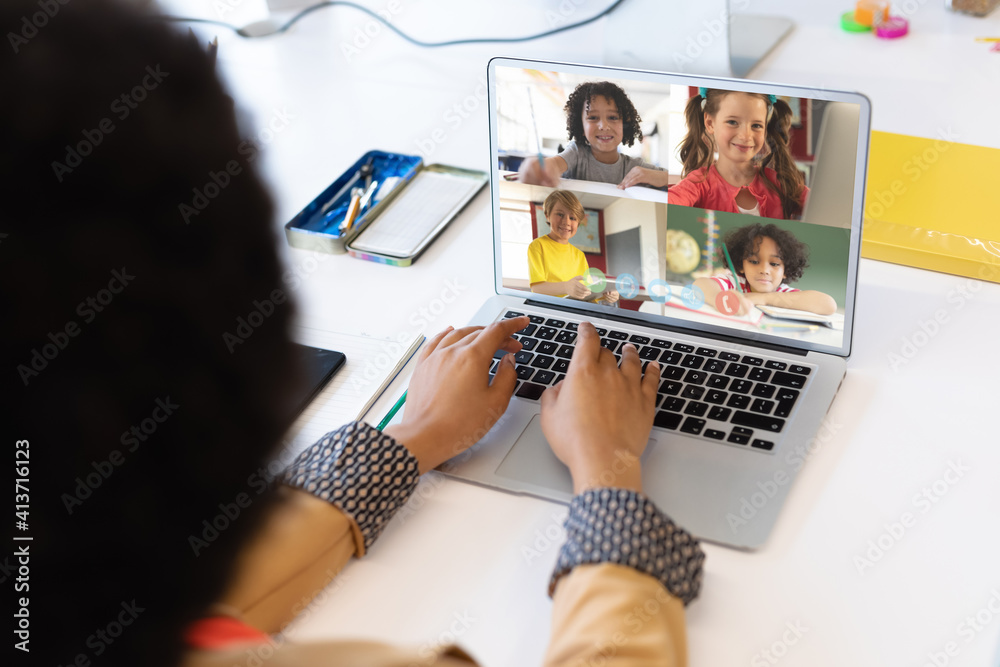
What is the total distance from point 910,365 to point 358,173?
0.74m

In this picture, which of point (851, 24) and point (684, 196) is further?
point (851, 24)

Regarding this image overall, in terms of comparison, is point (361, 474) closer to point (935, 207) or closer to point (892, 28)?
point (935, 207)

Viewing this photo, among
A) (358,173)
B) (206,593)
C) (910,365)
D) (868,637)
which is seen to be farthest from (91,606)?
(358,173)

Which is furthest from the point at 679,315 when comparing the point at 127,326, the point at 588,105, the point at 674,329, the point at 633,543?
the point at 127,326

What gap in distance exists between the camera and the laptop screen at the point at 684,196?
76cm

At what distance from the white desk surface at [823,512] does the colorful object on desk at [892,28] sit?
0.17m

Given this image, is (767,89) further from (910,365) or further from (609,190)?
(910,365)

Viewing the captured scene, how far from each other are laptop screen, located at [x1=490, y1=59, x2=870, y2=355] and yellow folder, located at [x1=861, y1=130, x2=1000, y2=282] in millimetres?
213

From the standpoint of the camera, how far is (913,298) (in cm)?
91

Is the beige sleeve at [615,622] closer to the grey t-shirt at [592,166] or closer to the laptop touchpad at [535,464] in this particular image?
the laptop touchpad at [535,464]

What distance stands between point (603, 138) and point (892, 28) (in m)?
0.84

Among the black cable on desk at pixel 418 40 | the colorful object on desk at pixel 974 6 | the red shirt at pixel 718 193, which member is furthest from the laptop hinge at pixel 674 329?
the colorful object on desk at pixel 974 6

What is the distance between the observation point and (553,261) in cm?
91

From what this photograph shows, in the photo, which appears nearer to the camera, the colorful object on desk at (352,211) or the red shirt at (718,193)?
the red shirt at (718,193)
